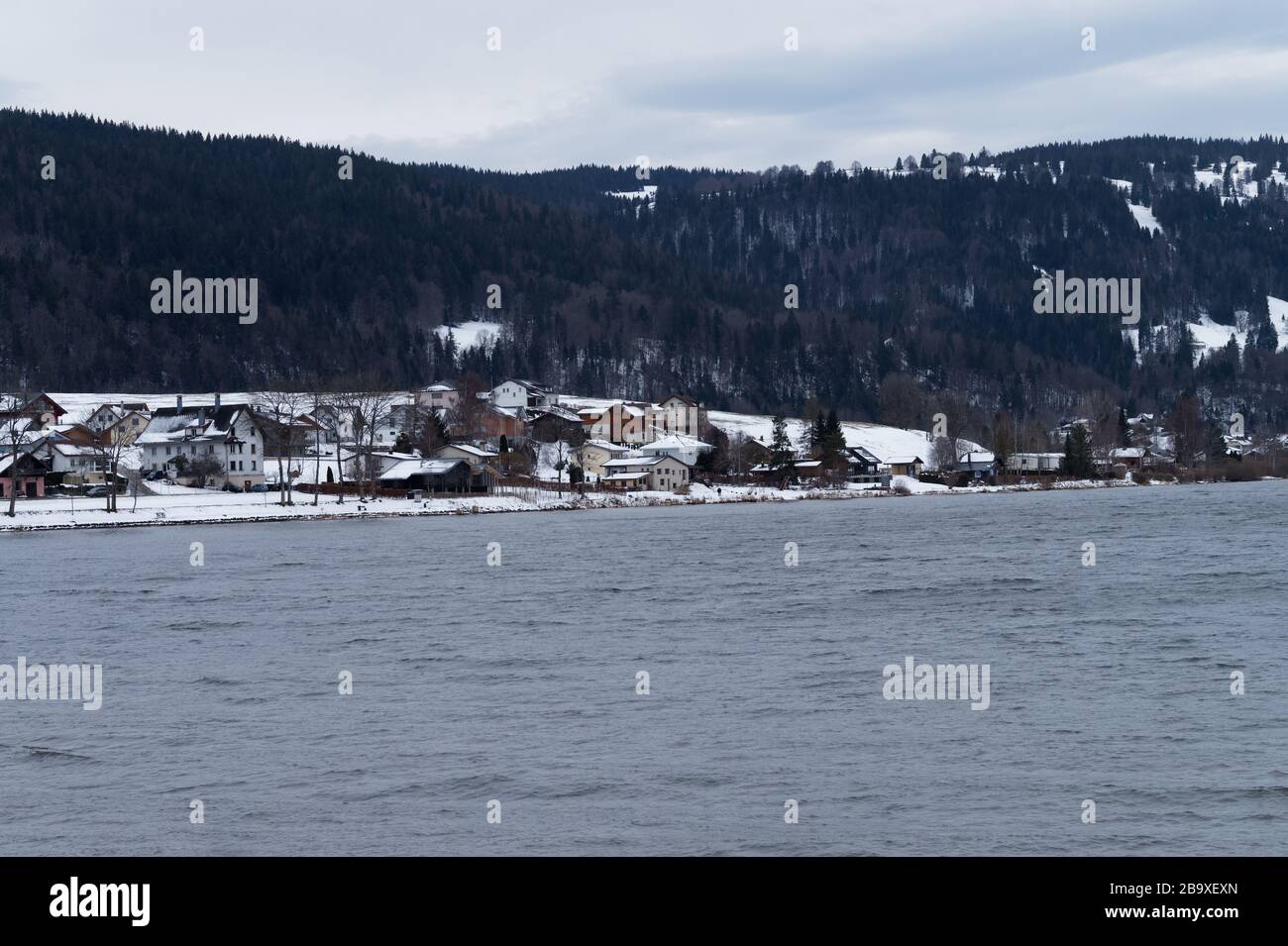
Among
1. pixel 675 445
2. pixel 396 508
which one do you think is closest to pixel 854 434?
pixel 675 445

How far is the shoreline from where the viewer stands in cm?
7469

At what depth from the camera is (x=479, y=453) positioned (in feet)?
331

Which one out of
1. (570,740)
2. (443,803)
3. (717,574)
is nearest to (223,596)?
(717,574)

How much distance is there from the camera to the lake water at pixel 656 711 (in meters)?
15.8

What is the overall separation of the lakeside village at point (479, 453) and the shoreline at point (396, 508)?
1200mm

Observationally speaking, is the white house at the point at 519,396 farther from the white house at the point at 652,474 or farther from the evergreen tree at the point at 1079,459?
the evergreen tree at the point at 1079,459

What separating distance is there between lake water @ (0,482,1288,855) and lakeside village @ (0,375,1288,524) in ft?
153

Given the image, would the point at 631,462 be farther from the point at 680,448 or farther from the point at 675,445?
the point at 675,445

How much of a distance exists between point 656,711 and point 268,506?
64542mm

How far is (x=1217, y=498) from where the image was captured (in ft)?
294

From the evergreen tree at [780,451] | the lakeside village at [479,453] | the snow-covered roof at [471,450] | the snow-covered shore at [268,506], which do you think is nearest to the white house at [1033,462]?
the lakeside village at [479,453]

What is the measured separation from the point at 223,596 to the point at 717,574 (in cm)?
1403
